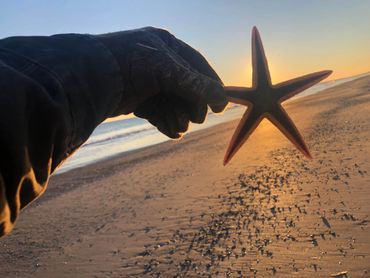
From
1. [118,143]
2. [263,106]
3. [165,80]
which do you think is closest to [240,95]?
[263,106]

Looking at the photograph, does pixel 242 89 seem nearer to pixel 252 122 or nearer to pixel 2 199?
pixel 252 122

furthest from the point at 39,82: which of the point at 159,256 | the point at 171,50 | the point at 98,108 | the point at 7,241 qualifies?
the point at 7,241

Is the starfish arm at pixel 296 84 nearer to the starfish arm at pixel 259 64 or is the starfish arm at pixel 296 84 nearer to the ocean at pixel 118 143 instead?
the starfish arm at pixel 259 64

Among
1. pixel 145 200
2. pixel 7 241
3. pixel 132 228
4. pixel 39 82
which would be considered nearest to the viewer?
pixel 39 82

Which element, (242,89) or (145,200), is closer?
(242,89)

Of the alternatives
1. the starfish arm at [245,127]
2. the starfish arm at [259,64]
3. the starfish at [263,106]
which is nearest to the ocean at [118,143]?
the starfish arm at [259,64]

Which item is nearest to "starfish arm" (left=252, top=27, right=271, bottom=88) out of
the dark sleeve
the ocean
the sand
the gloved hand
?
the gloved hand

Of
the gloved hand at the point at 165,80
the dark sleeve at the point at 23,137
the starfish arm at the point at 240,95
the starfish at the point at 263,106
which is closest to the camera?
the dark sleeve at the point at 23,137

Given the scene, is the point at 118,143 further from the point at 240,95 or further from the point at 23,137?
the point at 23,137

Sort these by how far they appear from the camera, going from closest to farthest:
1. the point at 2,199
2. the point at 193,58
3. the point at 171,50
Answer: the point at 2,199 → the point at 171,50 → the point at 193,58
